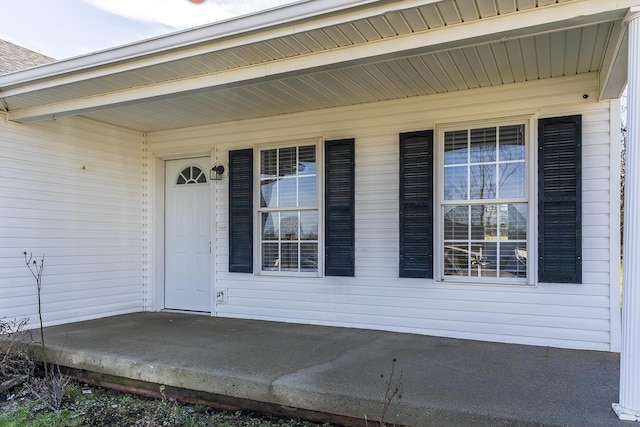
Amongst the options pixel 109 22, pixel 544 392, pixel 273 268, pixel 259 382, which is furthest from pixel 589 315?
pixel 109 22

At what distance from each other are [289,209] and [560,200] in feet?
9.10

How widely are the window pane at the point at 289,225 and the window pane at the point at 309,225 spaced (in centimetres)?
8

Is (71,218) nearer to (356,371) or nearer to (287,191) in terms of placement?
(287,191)

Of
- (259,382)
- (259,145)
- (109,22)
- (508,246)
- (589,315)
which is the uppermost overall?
(109,22)

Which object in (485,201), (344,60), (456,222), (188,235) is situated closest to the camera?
(344,60)


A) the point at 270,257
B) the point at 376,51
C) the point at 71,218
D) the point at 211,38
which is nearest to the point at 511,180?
Answer: the point at 376,51

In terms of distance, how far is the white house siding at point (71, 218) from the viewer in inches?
182

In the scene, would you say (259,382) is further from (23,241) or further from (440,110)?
(23,241)

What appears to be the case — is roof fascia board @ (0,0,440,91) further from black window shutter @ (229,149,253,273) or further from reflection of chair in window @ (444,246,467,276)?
reflection of chair in window @ (444,246,467,276)

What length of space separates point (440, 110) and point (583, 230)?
1.69 meters

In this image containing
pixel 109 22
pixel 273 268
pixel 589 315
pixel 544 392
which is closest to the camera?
pixel 544 392

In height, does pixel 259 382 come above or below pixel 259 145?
→ below

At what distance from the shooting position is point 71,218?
5.16 metres

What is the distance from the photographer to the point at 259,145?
525 cm
